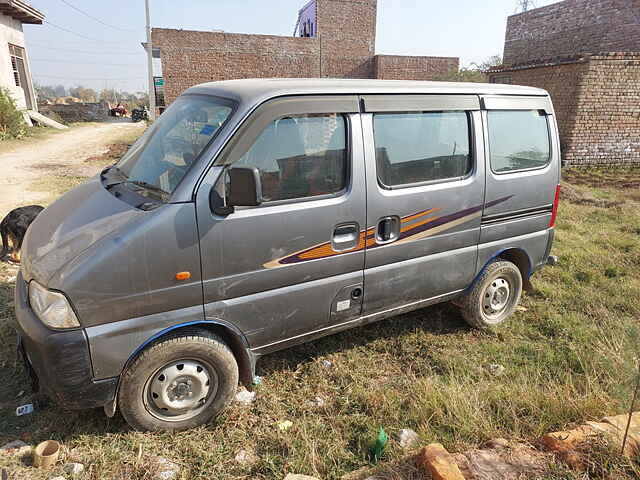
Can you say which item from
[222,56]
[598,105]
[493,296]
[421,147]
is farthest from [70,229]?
[222,56]

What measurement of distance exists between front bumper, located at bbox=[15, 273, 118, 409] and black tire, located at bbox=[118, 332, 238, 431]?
14 cm

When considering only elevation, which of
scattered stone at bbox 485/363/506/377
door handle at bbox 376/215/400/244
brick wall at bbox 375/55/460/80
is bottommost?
scattered stone at bbox 485/363/506/377

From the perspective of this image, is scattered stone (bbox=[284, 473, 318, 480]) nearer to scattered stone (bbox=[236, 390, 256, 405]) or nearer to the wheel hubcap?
scattered stone (bbox=[236, 390, 256, 405])

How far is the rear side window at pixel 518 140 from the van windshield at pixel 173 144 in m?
2.39

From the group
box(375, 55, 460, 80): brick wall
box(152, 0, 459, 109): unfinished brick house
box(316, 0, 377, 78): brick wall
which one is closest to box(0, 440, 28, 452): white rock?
box(152, 0, 459, 109): unfinished brick house

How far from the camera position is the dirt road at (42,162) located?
889cm

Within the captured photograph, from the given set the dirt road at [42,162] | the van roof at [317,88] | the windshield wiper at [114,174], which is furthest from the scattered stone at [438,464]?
the dirt road at [42,162]

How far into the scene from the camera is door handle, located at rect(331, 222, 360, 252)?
10.7 feet

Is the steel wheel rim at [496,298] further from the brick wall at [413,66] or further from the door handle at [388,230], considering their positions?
the brick wall at [413,66]

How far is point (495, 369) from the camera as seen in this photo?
384 centimetres

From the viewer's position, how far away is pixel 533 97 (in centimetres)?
437

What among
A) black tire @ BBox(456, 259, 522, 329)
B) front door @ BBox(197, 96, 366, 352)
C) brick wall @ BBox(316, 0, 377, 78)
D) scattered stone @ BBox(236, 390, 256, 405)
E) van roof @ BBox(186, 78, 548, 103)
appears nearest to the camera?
front door @ BBox(197, 96, 366, 352)

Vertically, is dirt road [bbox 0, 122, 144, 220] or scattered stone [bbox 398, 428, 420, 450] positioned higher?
dirt road [bbox 0, 122, 144, 220]

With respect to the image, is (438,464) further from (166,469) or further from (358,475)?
(166,469)
